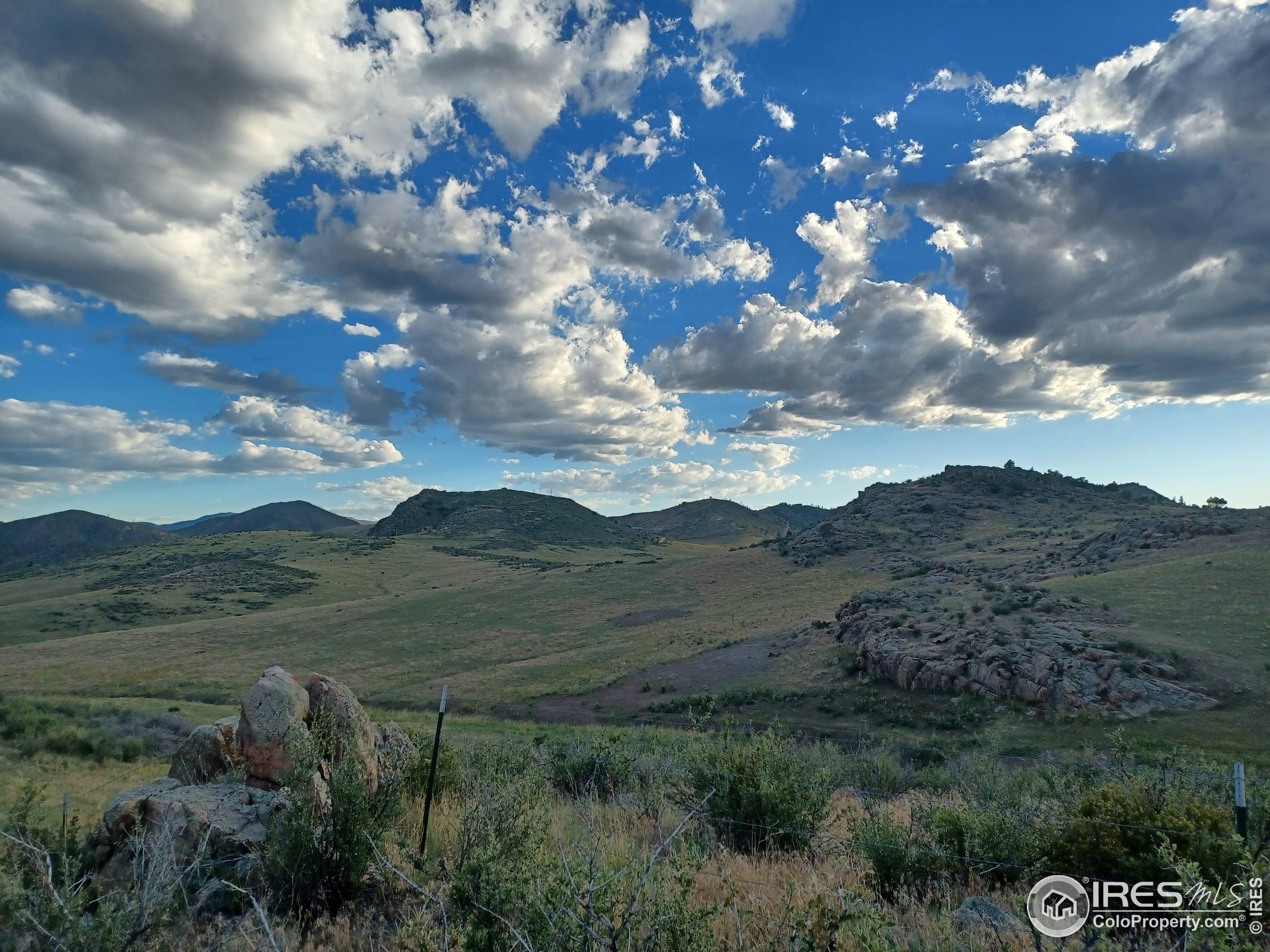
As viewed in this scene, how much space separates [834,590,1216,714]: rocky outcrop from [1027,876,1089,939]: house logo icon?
819 inches

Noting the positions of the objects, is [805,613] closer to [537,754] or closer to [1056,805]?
[537,754]

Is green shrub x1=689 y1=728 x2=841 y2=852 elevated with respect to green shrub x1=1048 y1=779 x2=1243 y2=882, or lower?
lower

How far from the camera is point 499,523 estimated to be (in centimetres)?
16938

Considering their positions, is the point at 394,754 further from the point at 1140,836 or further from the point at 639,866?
the point at 1140,836

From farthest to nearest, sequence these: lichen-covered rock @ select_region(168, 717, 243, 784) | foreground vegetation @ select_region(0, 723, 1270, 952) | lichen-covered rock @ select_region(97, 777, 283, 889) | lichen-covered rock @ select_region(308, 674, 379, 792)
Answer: lichen-covered rock @ select_region(168, 717, 243, 784)
lichen-covered rock @ select_region(308, 674, 379, 792)
lichen-covered rock @ select_region(97, 777, 283, 889)
foreground vegetation @ select_region(0, 723, 1270, 952)

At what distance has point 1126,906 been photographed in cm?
552

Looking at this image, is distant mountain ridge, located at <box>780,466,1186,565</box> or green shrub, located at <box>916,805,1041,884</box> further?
distant mountain ridge, located at <box>780,466,1186,565</box>

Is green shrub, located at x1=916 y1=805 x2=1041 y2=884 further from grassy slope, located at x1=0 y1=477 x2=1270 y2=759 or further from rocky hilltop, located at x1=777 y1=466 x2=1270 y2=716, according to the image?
rocky hilltop, located at x1=777 y1=466 x2=1270 y2=716

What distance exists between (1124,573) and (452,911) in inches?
1788

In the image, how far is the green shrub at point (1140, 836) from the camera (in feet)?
18.6

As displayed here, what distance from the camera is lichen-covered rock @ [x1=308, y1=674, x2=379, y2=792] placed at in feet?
30.3

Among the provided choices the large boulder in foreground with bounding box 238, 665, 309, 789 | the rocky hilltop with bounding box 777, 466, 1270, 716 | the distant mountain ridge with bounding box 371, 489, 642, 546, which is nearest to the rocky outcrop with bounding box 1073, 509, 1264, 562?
the rocky hilltop with bounding box 777, 466, 1270, 716

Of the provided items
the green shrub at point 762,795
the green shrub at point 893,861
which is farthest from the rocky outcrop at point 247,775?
the green shrub at point 893,861

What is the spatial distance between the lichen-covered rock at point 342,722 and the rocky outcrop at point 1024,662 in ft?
77.5
